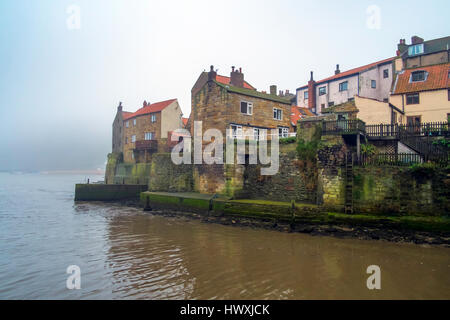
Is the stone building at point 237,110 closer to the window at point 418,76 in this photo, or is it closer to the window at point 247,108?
the window at point 247,108

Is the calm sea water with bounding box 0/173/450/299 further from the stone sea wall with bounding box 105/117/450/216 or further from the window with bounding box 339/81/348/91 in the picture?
the window with bounding box 339/81/348/91

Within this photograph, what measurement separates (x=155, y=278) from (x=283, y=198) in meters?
Answer: 13.6

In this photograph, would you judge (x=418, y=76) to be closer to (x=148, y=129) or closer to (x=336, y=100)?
(x=336, y=100)

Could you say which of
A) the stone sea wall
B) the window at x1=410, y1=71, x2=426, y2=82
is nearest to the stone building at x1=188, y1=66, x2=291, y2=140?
the stone sea wall

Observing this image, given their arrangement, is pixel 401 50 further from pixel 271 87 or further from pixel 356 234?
pixel 356 234

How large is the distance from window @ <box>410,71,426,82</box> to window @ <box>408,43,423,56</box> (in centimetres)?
996

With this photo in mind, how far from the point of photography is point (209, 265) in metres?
11.3

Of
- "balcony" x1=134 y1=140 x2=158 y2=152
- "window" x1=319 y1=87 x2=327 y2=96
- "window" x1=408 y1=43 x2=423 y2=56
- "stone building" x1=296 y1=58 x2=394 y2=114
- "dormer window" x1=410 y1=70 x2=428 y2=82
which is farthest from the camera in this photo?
"window" x1=319 y1=87 x2=327 y2=96

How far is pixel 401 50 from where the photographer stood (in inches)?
1441

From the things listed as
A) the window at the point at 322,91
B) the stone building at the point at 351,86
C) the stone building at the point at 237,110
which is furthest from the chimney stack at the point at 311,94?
the stone building at the point at 237,110

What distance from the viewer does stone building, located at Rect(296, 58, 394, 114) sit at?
35.8m

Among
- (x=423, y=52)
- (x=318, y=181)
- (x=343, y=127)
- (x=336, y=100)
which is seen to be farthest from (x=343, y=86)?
(x=318, y=181)

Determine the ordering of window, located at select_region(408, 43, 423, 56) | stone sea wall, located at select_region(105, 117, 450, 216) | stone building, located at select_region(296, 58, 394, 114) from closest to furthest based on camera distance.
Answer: stone sea wall, located at select_region(105, 117, 450, 216) < window, located at select_region(408, 43, 423, 56) < stone building, located at select_region(296, 58, 394, 114)
